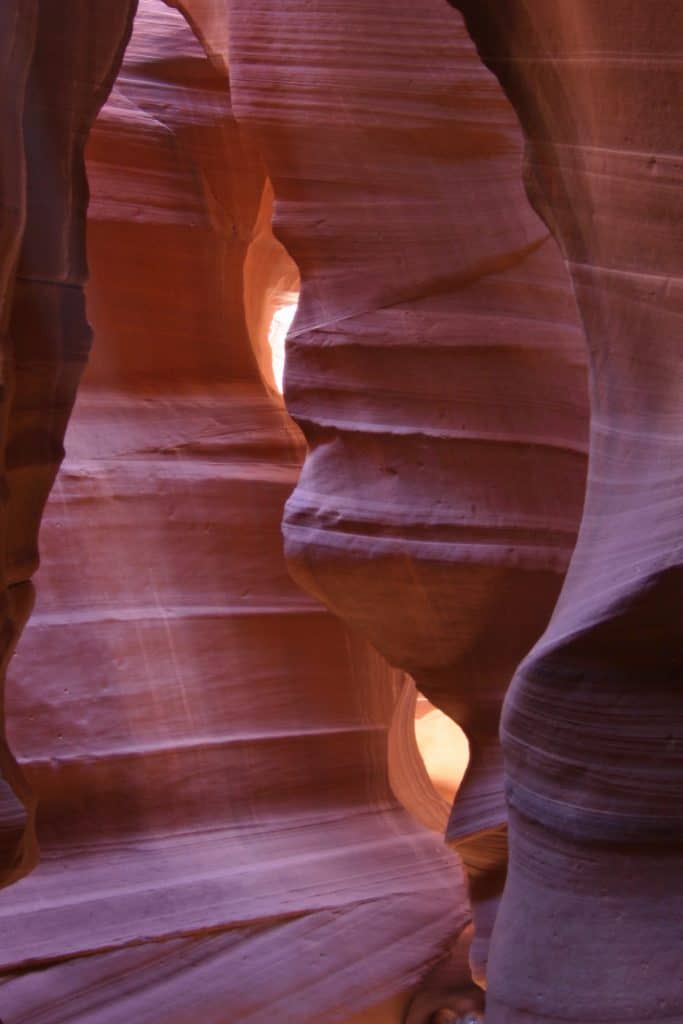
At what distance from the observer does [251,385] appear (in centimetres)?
470

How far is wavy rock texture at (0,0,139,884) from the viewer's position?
2576 mm

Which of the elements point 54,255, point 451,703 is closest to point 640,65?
point 54,255

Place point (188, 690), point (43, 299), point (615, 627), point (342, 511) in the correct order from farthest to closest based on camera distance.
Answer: point (188, 690), point (342, 511), point (43, 299), point (615, 627)

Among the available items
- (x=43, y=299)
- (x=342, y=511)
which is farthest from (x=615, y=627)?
(x=342, y=511)

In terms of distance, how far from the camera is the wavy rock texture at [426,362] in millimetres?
3357

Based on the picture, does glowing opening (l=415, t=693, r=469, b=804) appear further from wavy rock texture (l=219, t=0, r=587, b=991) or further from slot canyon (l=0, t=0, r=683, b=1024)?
wavy rock texture (l=219, t=0, r=587, b=991)

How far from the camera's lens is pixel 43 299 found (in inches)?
106

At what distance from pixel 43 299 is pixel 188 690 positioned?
1.79 metres

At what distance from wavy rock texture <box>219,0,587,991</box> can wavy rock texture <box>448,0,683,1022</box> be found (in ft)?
4.90

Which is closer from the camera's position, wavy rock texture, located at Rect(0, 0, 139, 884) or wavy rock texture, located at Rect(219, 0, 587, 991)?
wavy rock texture, located at Rect(0, 0, 139, 884)

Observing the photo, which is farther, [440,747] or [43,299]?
[440,747]

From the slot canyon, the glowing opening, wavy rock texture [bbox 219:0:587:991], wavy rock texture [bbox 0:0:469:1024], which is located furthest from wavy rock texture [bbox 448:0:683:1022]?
the glowing opening

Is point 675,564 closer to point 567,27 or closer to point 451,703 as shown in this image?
point 567,27

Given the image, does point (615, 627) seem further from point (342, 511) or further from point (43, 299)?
point (342, 511)
